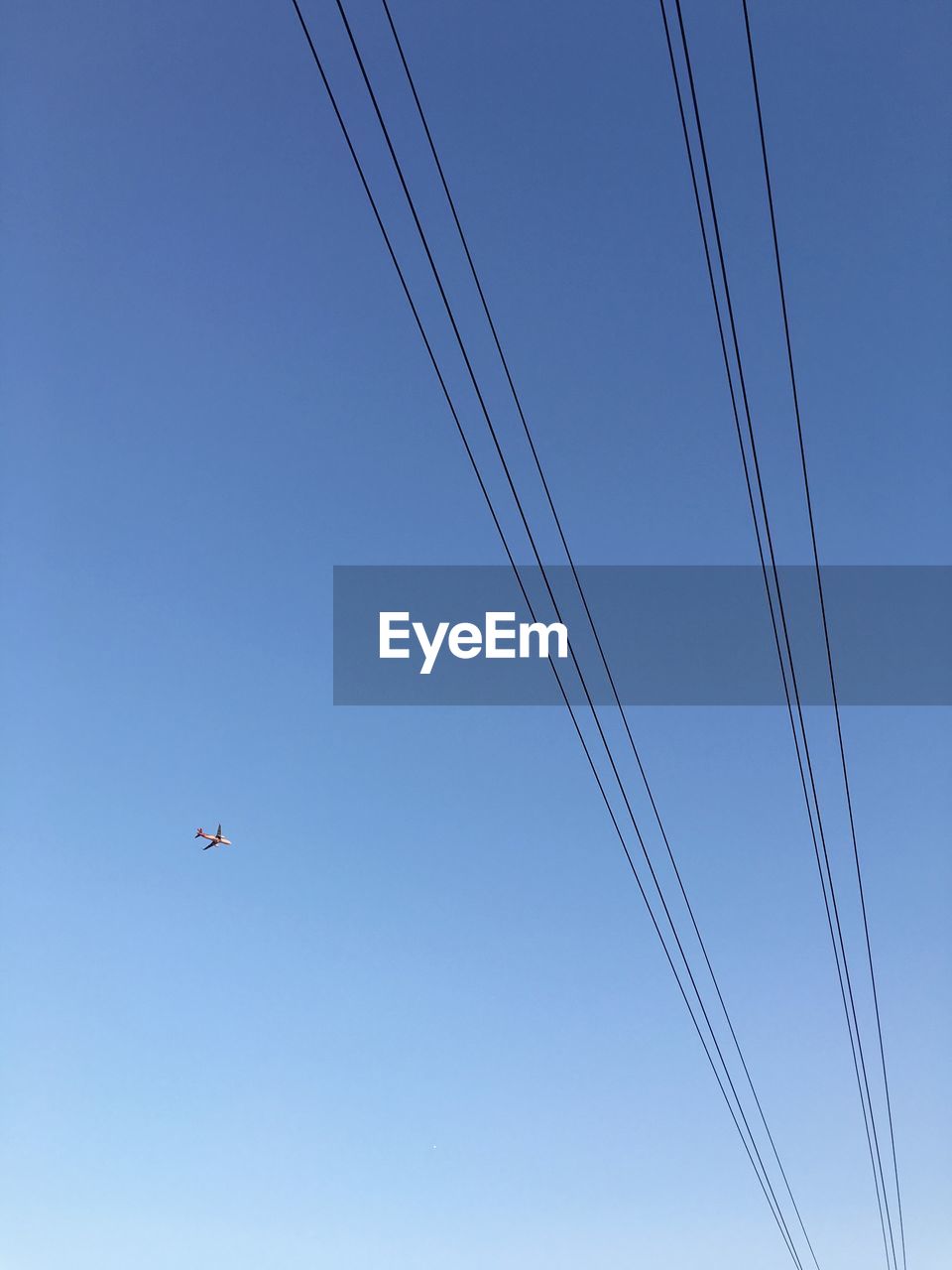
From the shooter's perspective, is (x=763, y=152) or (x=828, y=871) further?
(x=828, y=871)

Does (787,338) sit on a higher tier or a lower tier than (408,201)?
higher

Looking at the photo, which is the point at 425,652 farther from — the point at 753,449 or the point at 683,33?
the point at 683,33

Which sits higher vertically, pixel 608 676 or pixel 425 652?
pixel 425 652

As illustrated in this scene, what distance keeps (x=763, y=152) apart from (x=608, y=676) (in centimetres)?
1212

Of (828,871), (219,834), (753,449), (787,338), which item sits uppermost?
(219,834)

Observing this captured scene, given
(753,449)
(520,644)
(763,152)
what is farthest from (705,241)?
(520,644)

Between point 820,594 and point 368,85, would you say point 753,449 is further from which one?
point 368,85

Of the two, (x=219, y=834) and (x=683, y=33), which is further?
(x=219, y=834)

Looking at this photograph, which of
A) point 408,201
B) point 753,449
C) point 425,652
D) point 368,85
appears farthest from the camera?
point 425,652

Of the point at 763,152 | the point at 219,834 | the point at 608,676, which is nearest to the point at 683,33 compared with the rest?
the point at 763,152

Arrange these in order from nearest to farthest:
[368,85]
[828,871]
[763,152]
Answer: [368,85] → [763,152] → [828,871]

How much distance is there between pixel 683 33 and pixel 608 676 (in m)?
14.1

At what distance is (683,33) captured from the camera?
19.4 meters

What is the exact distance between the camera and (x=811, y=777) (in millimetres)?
34406
